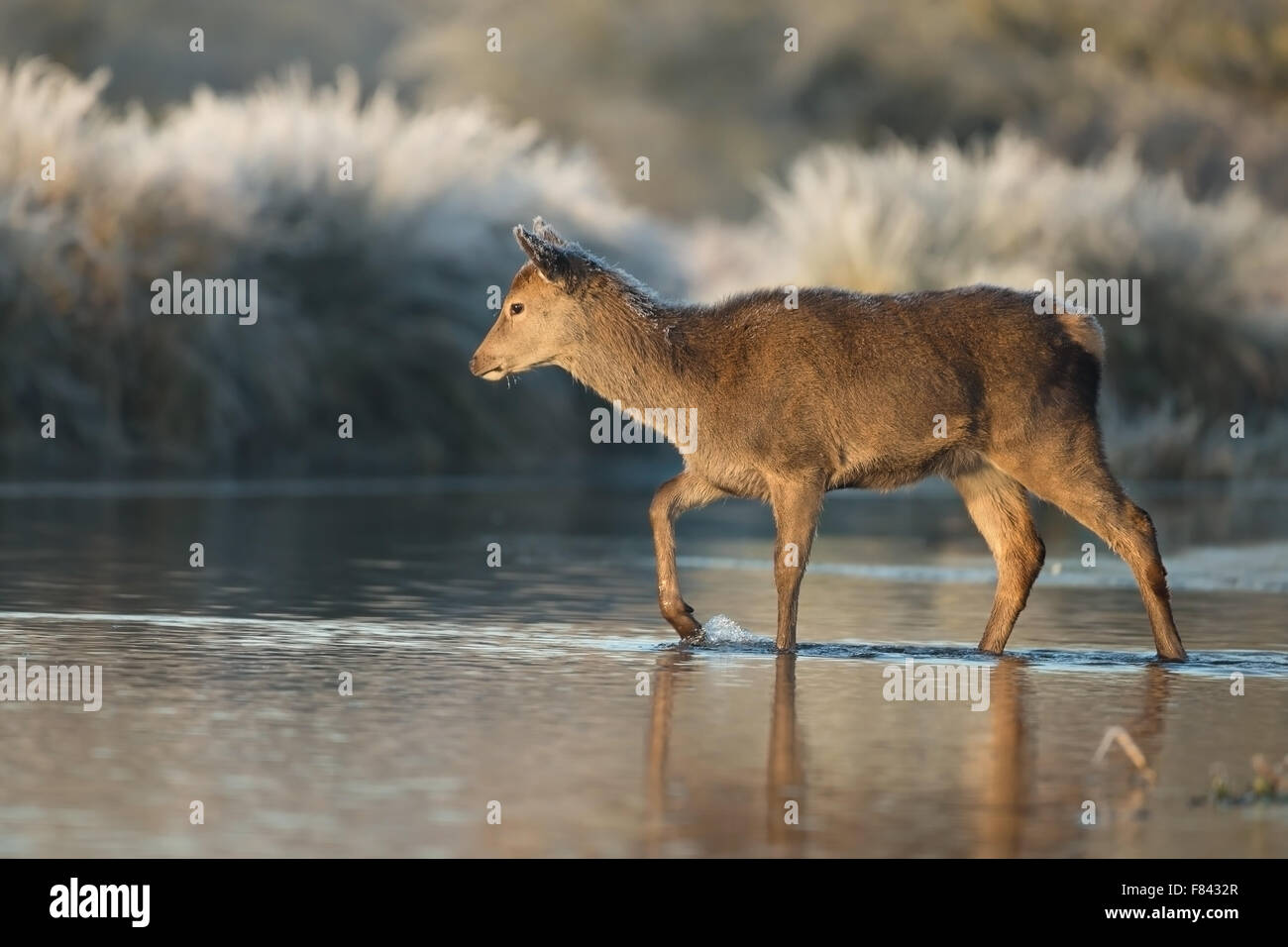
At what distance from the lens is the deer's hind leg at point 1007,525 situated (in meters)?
13.6

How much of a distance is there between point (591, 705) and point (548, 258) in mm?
3845

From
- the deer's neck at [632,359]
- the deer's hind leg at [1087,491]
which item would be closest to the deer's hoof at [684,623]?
the deer's neck at [632,359]

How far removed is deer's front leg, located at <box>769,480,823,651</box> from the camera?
12930 millimetres

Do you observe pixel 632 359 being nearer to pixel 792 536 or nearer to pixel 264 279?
pixel 792 536

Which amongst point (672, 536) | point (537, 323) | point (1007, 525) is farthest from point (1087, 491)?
point (537, 323)

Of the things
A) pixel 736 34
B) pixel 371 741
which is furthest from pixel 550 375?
pixel 736 34

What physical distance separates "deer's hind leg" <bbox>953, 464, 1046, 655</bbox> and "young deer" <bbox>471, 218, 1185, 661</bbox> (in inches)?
0.4

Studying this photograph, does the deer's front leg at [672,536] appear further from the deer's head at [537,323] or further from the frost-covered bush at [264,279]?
the frost-covered bush at [264,279]

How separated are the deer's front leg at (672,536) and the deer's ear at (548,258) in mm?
1256

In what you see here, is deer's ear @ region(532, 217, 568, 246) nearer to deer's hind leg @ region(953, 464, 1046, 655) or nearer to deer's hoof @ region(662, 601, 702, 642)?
deer's hoof @ region(662, 601, 702, 642)

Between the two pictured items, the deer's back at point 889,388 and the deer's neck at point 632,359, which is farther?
the deer's neck at point 632,359

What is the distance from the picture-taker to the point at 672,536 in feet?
44.8

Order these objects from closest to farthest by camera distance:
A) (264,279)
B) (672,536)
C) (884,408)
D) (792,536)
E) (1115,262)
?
1. (792,536)
2. (884,408)
3. (672,536)
4. (264,279)
5. (1115,262)
